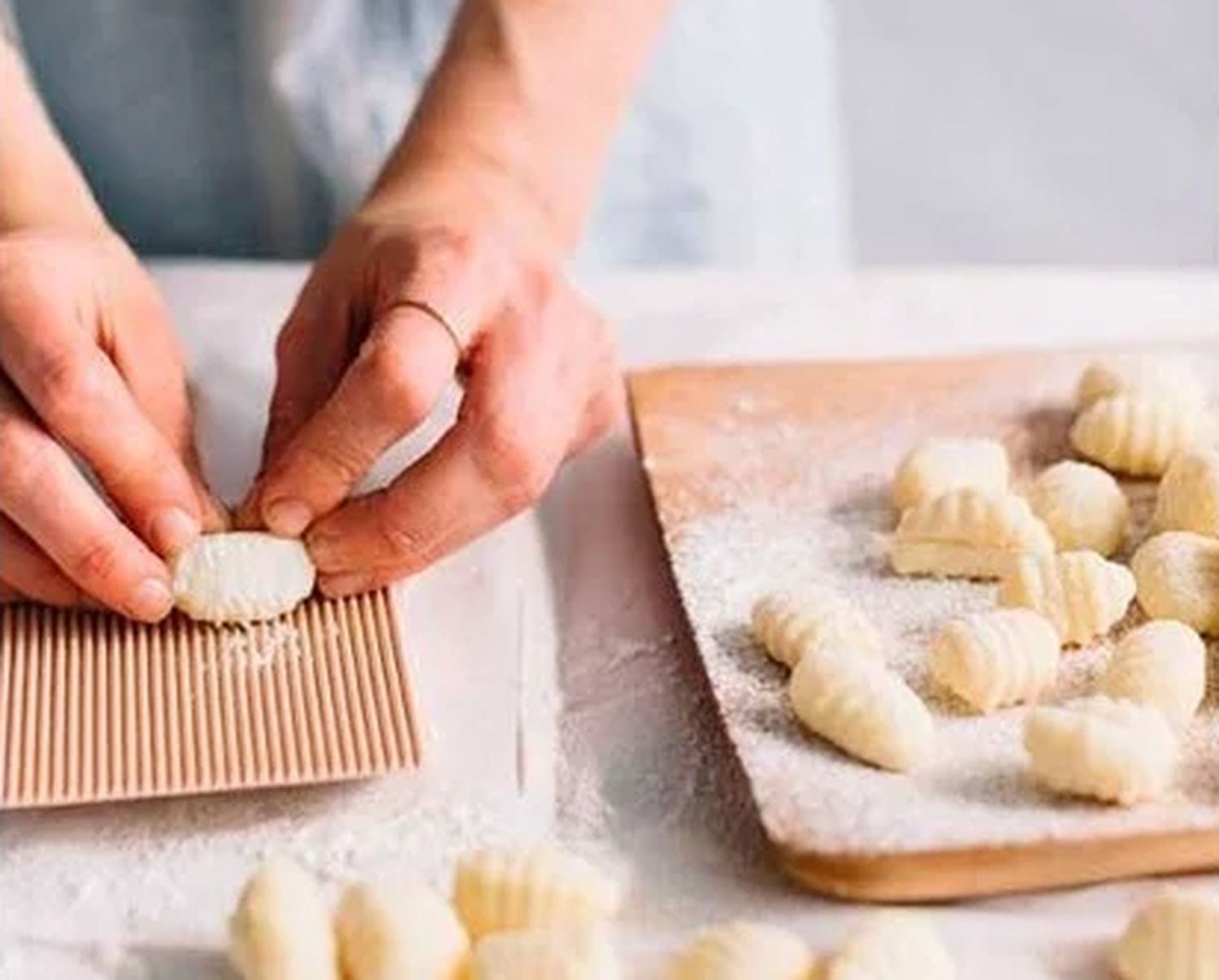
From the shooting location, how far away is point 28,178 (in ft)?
4.34

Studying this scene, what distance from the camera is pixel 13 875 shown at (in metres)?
1.04

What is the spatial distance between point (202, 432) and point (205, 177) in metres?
0.24

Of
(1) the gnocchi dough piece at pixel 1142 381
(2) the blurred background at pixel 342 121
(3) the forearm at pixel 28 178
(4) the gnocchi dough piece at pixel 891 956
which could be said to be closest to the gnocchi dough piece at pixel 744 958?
(4) the gnocchi dough piece at pixel 891 956

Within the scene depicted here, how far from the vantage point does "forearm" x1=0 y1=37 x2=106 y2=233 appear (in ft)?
4.32

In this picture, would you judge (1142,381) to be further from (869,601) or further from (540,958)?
(540,958)

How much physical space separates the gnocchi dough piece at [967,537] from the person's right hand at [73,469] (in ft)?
0.97

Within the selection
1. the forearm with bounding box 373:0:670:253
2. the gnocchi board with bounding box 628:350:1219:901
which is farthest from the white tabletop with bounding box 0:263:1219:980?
the forearm with bounding box 373:0:670:253

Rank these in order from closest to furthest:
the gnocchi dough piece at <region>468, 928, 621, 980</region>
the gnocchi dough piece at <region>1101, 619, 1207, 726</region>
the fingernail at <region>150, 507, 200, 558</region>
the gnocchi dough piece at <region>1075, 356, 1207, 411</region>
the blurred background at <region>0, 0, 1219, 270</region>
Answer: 1. the gnocchi dough piece at <region>468, 928, 621, 980</region>
2. the gnocchi dough piece at <region>1101, 619, 1207, 726</region>
3. the fingernail at <region>150, 507, 200, 558</region>
4. the gnocchi dough piece at <region>1075, 356, 1207, 411</region>
5. the blurred background at <region>0, 0, 1219, 270</region>

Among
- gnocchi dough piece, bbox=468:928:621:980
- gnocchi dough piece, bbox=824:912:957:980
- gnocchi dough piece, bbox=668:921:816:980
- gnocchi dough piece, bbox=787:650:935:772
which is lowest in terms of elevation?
gnocchi dough piece, bbox=468:928:621:980

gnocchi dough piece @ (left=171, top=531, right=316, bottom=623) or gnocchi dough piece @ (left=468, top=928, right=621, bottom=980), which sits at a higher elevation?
gnocchi dough piece @ (left=468, top=928, right=621, bottom=980)

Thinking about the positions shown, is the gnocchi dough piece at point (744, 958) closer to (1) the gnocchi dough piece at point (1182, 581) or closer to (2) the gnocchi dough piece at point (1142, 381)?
(1) the gnocchi dough piece at point (1182, 581)

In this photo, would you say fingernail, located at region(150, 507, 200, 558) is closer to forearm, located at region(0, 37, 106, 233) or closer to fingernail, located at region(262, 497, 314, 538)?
fingernail, located at region(262, 497, 314, 538)

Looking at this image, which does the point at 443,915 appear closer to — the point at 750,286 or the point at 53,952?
the point at 53,952

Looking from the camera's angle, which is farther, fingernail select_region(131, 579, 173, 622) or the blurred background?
the blurred background
